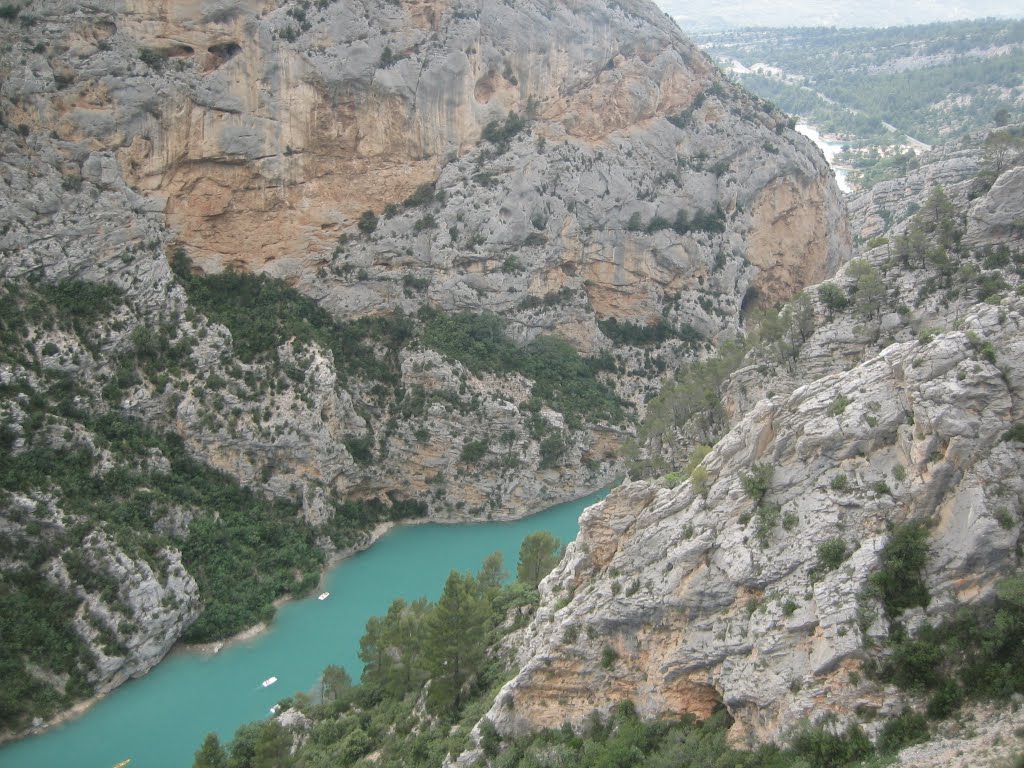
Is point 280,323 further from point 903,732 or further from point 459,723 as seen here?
point 903,732

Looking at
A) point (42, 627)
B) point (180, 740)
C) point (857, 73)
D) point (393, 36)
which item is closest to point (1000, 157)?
point (393, 36)

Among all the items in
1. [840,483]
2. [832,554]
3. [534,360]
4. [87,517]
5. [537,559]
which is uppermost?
[840,483]

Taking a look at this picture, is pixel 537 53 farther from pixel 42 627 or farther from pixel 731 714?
pixel 731 714

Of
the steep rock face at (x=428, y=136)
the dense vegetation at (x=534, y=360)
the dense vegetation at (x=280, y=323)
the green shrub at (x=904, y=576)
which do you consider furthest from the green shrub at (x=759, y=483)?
the steep rock face at (x=428, y=136)

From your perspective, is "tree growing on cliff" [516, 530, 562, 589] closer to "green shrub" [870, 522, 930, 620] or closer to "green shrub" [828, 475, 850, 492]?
"green shrub" [828, 475, 850, 492]

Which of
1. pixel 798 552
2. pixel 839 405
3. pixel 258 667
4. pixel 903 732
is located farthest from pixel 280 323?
pixel 903 732

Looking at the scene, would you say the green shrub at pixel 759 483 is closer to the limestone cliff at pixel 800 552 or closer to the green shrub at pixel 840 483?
the limestone cliff at pixel 800 552

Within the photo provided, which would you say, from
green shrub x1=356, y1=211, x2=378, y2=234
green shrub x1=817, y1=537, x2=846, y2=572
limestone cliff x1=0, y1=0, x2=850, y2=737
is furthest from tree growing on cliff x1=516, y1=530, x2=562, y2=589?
green shrub x1=356, y1=211, x2=378, y2=234
